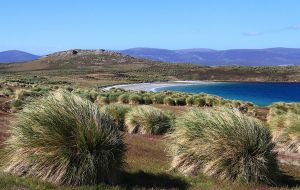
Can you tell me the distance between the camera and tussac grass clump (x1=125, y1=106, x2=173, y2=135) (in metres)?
24.4

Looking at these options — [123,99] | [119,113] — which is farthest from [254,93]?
[119,113]

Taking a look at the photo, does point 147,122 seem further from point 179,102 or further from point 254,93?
point 254,93

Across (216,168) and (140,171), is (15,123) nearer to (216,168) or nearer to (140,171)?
(140,171)

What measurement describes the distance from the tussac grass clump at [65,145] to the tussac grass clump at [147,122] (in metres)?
12.6

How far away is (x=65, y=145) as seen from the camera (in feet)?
35.8

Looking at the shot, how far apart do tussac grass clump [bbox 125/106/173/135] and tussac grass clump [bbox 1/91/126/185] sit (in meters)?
12.6

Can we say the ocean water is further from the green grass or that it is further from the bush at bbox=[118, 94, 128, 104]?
the green grass

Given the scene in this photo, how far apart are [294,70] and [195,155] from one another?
7052 inches

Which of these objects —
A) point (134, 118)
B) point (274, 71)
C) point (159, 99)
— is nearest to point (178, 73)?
point (274, 71)

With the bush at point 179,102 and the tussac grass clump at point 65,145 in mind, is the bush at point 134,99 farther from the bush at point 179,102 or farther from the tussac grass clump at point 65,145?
the tussac grass clump at point 65,145

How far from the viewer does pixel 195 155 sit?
527 inches

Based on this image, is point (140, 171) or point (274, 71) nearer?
point (140, 171)

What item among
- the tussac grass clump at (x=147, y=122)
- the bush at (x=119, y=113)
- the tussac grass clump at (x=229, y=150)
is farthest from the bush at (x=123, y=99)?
the tussac grass clump at (x=229, y=150)

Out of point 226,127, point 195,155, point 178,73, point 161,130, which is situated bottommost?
point 178,73
